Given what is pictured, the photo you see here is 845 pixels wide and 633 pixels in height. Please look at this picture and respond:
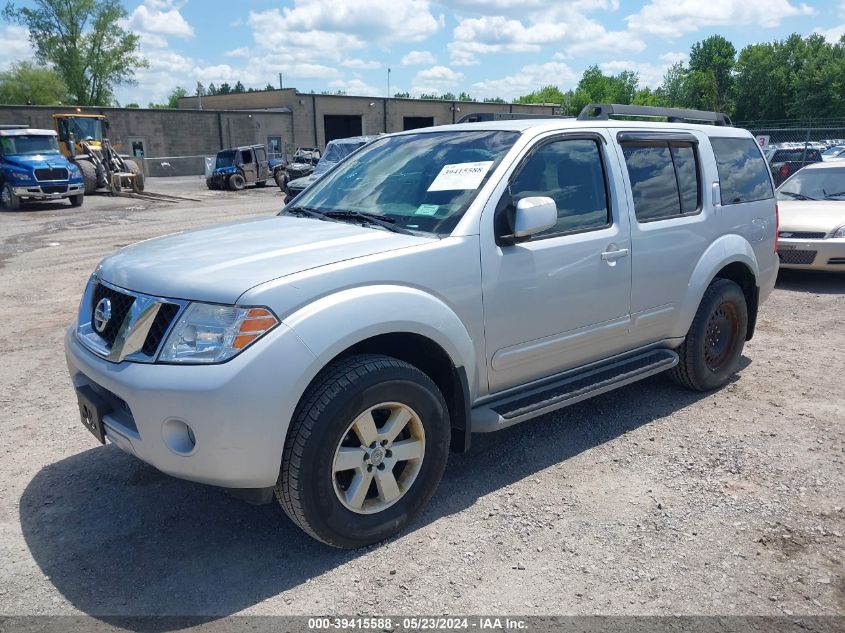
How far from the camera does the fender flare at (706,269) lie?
4.67 metres

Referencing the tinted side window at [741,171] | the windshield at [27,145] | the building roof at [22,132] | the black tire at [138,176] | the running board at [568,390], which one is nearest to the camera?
the running board at [568,390]

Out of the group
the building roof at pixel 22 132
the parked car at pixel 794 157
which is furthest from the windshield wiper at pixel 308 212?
the building roof at pixel 22 132

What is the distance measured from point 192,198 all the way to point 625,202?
24785 mm

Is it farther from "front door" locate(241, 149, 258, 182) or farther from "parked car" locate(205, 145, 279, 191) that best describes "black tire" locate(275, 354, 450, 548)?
"front door" locate(241, 149, 258, 182)

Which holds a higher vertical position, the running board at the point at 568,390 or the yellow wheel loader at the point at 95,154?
the yellow wheel loader at the point at 95,154

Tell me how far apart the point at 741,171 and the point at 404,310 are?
3.47 meters

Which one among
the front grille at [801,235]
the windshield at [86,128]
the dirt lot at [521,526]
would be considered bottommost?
the dirt lot at [521,526]

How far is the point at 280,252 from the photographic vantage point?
312cm

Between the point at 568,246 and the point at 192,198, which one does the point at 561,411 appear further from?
the point at 192,198

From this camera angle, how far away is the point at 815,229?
8.81 m

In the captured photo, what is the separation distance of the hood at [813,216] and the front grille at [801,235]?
0.14 feet

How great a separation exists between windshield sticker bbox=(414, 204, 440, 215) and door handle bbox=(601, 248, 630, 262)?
109 cm

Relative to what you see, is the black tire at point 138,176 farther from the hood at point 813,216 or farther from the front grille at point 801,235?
the front grille at point 801,235

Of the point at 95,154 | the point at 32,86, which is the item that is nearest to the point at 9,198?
the point at 95,154
